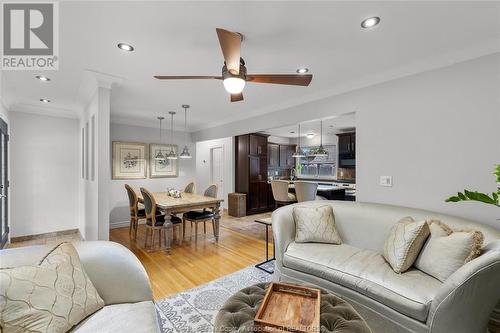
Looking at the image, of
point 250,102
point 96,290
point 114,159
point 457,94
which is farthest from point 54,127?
point 457,94

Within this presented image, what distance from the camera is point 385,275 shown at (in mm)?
1871

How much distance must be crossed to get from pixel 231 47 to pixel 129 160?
4740mm

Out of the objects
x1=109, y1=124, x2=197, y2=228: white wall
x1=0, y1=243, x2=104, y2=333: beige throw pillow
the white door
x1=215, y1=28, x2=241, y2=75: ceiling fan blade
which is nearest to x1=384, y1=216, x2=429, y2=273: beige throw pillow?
x1=215, y1=28, x2=241, y2=75: ceiling fan blade

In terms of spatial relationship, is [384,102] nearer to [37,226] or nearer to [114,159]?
[114,159]

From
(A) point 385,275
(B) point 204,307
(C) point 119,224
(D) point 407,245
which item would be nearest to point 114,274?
(B) point 204,307

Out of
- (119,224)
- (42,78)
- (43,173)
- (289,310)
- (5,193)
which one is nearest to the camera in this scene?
(289,310)

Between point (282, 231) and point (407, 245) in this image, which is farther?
point (282, 231)

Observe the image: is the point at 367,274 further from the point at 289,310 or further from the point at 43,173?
the point at 43,173

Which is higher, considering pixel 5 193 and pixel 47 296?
pixel 5 193

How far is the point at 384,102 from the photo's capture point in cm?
280

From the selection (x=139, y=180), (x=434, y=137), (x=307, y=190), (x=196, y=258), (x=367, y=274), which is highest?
(x=434, y=137)

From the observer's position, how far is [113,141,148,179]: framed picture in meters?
5.27

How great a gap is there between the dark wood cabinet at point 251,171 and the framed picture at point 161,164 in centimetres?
170

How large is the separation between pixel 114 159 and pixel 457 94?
589 cm
